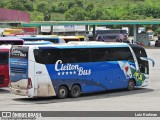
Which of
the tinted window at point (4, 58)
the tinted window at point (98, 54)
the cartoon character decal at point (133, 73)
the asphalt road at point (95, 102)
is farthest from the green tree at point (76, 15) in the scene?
the tinted window at point (98, 54)

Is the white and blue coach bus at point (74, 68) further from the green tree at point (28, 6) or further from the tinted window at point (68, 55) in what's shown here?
the green tree at point (28, 6)

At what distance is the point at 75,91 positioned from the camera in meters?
21.0

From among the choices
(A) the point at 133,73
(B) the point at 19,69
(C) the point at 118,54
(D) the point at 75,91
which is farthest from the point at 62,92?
(A) the point at 133,73

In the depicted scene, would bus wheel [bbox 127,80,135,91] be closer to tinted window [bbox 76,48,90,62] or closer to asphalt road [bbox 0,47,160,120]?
asphalt road [bbox 0,47,160,120]

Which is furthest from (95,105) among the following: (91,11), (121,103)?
(91,11)

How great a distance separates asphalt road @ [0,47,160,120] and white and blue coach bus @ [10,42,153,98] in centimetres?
45

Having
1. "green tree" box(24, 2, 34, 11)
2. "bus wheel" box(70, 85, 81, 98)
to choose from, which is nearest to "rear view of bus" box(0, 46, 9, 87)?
"bus wheel" box(70, 85, 81, 98)

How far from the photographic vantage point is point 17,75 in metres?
19.8

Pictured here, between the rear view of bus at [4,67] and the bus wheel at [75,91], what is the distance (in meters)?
4.08

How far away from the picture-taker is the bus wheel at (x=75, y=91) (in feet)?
68.4

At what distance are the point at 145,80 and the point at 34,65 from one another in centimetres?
747

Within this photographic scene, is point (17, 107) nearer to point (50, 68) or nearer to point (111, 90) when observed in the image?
point (50, 68)

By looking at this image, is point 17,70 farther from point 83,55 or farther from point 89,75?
point 89,75

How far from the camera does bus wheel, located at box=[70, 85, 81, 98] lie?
68.4 feet
